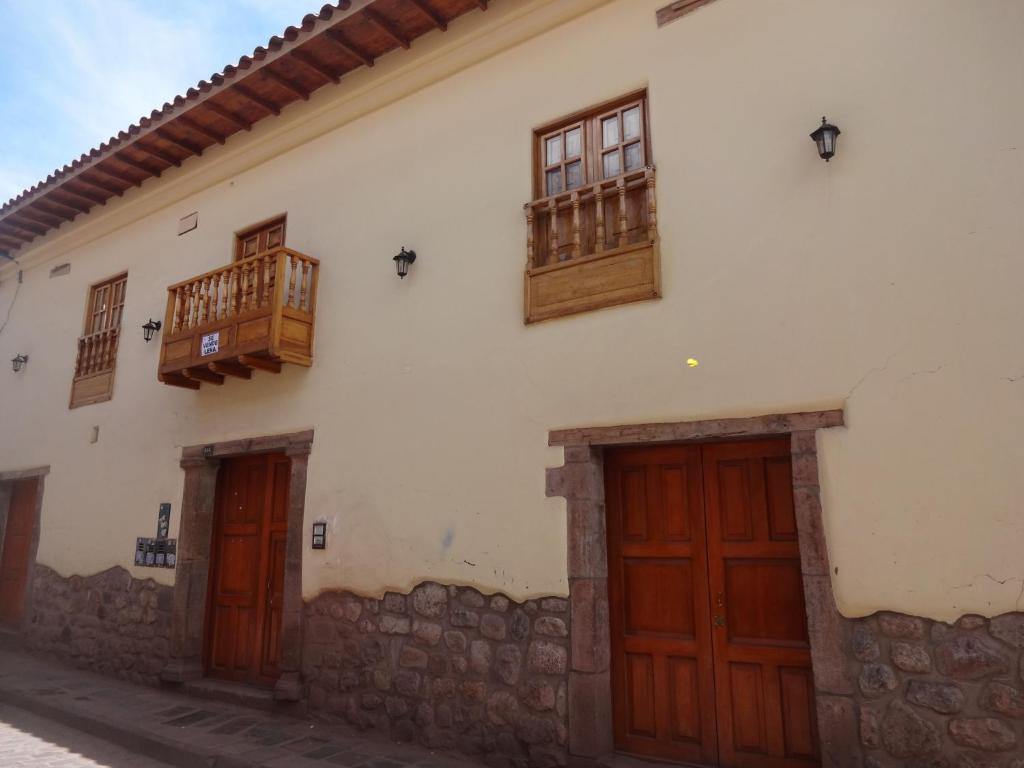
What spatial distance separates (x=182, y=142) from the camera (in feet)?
25.0

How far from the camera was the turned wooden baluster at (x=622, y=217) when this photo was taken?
477 cm

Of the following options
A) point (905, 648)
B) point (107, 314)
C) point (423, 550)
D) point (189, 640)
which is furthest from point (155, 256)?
point (905, 648)

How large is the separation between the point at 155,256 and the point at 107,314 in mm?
1202

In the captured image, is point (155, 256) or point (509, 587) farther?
point (155, 256)

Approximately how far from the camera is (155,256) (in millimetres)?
8148

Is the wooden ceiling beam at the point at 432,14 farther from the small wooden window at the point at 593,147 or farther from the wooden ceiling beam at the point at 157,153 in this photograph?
the wooden ceiling beam at the point at 157,153

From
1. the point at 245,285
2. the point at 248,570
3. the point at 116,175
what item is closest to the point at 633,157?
the point at 245,285

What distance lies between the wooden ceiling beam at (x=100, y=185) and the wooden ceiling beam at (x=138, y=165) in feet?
2.14

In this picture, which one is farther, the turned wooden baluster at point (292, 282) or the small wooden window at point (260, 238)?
the small wooden window at point (260, 238)

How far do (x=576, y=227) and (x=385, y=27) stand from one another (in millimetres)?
2670

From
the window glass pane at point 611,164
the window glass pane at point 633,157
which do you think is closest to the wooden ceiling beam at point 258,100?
the window glass pane at point 611,164

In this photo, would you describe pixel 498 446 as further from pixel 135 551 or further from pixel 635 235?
pixel 135 551

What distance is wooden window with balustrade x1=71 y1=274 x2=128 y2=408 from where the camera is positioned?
26.9 feet

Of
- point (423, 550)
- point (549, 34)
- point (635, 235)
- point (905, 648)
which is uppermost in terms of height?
point (549, 34)
